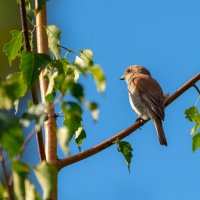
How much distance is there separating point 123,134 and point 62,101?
1.58m

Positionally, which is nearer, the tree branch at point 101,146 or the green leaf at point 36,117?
the green leaf at point 36,117

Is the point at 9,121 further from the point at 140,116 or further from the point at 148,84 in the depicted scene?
the point at 148,84

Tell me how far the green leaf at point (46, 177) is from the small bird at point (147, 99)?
13.2 feet

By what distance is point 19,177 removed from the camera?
1746 mm

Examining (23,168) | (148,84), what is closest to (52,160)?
(23,168)

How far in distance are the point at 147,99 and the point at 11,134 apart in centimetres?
506

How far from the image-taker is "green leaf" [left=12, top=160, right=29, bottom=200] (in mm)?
1716

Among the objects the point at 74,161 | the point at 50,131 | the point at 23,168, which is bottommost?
the point at 23,168

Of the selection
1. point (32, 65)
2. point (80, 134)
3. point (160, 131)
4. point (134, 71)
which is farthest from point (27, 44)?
point (134, 71)

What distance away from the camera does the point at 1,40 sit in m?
7.30

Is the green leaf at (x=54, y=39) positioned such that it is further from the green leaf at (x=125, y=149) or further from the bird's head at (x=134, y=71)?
the bird's head at (x=134, y=71)

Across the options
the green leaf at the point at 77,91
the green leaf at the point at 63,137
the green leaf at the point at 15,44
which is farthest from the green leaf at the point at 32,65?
the green leaf at the point at 63,137

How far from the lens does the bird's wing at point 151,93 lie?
246 inches

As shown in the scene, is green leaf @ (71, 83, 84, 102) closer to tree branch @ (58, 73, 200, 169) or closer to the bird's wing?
tree branch @ (58, 73, 200, 169)
